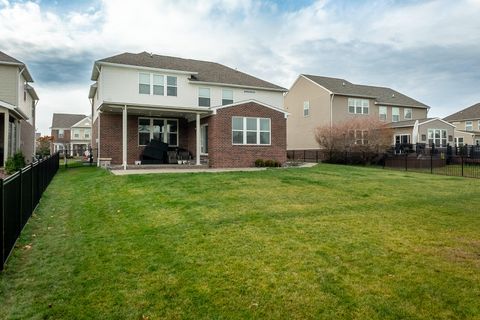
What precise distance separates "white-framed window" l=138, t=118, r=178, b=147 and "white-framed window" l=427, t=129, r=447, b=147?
2320 cm

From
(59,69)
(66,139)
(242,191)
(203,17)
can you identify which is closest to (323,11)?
(203,17)

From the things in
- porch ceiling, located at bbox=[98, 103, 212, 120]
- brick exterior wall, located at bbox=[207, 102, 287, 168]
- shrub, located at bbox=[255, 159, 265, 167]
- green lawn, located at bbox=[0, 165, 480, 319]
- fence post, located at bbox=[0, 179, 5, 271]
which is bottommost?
green lawn, located at bbox=[0, 165, 480, 319]

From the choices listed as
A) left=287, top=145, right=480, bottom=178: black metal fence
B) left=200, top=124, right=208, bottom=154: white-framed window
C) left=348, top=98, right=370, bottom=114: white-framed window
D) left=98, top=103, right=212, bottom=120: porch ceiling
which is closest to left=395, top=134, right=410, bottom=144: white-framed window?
left=348, top=98, right=370, bottom=114: white-framed window

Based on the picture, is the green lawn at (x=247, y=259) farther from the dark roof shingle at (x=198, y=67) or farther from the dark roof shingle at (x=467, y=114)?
the dark roof shingle at (x=467, y=114)

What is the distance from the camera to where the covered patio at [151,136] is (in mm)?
19125

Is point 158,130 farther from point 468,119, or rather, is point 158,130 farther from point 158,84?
point 468,119

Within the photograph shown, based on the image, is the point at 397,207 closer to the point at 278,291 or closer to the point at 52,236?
the point at 278,291

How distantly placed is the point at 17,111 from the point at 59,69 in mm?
6646

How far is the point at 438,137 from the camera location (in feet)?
102

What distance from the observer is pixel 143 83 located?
20719 millimetres

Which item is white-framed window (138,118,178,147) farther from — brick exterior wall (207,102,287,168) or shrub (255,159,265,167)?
shrub (255,159,265,167)

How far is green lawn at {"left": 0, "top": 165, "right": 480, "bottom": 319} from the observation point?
3.43 metres

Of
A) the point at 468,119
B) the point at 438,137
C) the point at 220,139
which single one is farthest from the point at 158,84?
the point at 468,119

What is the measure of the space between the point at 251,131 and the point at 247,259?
14356 mm
